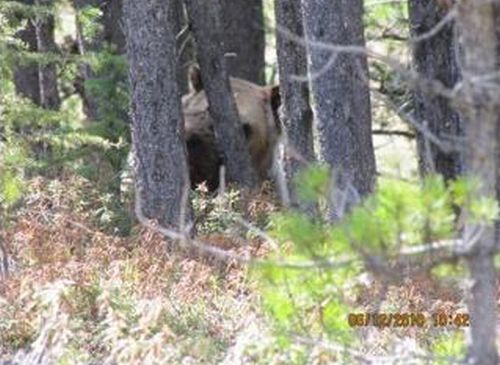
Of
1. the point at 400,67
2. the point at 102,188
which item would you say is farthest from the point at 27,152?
the point at 400,67

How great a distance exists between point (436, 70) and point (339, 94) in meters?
1.15

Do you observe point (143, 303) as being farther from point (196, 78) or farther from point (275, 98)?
point (275, 98)

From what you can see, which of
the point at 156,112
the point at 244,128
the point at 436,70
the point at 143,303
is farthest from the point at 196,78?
the point at 143,303

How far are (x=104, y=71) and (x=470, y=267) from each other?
9.27m

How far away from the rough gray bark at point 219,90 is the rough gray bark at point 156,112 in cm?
190

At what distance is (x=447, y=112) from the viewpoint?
10445 millimetres

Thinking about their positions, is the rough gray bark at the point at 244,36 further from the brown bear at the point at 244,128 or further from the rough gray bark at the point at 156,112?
the rough gray bark at the point at 156,112

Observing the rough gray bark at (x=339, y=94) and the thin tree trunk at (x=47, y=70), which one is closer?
the rough gray bark at (x=339, y=94)

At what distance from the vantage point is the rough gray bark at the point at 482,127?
4.39 meters

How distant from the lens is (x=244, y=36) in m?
16.6

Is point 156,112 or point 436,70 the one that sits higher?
point 436,70

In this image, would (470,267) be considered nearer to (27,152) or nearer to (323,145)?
(323,145)
